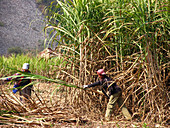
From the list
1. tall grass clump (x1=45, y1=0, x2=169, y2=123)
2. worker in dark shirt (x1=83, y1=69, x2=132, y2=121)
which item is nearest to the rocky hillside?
tall grass clump (x1=45, y1=0, x2=169, y2=123)

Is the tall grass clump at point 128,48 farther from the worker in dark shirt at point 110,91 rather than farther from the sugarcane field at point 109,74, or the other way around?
the worker in dark shirt at point 110,91

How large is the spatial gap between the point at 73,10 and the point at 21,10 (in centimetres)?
3443

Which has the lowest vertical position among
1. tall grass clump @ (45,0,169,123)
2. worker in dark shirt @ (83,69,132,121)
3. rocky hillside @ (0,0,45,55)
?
worker in dark shirt @ (83,69,132,121)

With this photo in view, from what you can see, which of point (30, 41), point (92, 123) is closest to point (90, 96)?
point (92, 123)

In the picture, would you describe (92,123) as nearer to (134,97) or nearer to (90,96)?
(90,96)

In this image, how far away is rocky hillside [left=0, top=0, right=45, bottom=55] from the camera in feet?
100

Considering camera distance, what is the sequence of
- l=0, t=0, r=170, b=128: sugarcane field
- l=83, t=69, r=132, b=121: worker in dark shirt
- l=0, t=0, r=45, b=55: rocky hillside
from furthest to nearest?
1. l=0, t=0, r=45, b=55: rocky hillside
2. l=83, t=69, r=132, b=121: worker in dark shirt
3. l=0, t=0, r=170, b=128: sugarcane field

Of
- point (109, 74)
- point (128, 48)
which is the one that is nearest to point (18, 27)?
point (109, 74)

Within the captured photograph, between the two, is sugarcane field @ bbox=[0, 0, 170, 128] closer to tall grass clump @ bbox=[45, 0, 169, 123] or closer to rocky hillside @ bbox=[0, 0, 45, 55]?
tall grass clump @ bbox=[45, 0, 169, 123]

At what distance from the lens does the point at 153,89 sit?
332 cm

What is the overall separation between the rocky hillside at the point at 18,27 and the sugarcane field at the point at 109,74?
25.9 meters

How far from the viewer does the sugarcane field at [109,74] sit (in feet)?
10.9

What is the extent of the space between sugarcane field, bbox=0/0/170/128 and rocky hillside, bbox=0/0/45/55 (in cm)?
2589

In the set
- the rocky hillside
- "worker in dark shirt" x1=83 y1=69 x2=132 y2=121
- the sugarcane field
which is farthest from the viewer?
the rocky hillside
